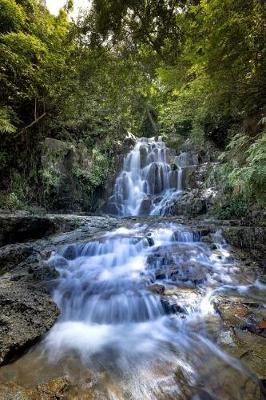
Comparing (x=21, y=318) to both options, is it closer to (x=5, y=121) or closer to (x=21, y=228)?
(x=21, y=228)

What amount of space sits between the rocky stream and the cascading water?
3.77 m

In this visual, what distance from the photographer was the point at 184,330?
11.7 ft

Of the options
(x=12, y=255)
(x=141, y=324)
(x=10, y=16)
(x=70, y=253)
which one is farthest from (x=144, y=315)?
(x=10, y=16)

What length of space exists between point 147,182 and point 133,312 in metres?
9.32

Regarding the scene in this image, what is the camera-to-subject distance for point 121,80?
28.2ft

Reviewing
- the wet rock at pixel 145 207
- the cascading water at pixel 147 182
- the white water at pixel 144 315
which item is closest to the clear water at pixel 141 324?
the white water at pixel 144 315

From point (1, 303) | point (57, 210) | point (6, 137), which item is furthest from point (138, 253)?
point (6, 137)

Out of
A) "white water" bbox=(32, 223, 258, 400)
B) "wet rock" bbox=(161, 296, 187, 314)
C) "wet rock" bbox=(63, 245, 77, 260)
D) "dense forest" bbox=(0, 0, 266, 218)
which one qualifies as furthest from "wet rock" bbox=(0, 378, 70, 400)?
"wet rock" bbox=(63, 245, 77, 260)

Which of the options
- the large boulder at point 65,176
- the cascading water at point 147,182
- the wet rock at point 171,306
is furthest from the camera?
the large boulder at point 65,176

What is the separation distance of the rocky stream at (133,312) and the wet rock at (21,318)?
0.04 ft

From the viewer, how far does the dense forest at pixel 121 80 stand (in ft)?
14.6

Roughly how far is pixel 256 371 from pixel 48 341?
2.28 meters

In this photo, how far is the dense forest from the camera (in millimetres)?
4465

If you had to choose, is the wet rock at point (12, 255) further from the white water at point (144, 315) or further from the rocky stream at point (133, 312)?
the white water at point (144, 315)
